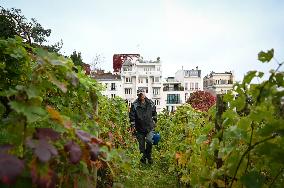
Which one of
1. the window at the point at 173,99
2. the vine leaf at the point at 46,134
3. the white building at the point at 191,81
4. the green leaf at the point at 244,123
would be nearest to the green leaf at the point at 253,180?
the green leaf at the point at 244,123

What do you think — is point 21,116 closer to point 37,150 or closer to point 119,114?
point 37,150

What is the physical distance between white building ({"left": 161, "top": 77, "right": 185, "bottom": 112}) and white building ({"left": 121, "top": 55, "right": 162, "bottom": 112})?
2664mm

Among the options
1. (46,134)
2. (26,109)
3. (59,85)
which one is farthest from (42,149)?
(59,85)

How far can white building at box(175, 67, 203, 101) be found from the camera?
89688 millimetres

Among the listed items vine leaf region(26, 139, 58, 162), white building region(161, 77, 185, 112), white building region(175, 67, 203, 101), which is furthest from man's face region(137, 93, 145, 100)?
white building region(175, 67, 203, 101)

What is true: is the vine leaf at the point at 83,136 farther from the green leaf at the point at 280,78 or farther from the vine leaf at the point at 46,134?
the green leaf at the point at 280,78

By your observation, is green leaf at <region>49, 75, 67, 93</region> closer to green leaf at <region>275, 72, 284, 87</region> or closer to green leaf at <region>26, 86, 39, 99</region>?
green leaf at <region>26, 86, 39, 99</region>

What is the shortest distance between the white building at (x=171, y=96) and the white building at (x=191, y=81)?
1.50 metres

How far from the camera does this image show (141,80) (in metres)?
82.8

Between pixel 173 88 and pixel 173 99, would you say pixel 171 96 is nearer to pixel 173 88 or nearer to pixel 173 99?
pixel 173 99

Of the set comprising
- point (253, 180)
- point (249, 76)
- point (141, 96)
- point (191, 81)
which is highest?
point (191, 81)

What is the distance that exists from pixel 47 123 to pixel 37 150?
3.71 ft

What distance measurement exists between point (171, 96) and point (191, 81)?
293 inches

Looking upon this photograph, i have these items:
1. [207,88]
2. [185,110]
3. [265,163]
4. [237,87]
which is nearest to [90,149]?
[237,87]
